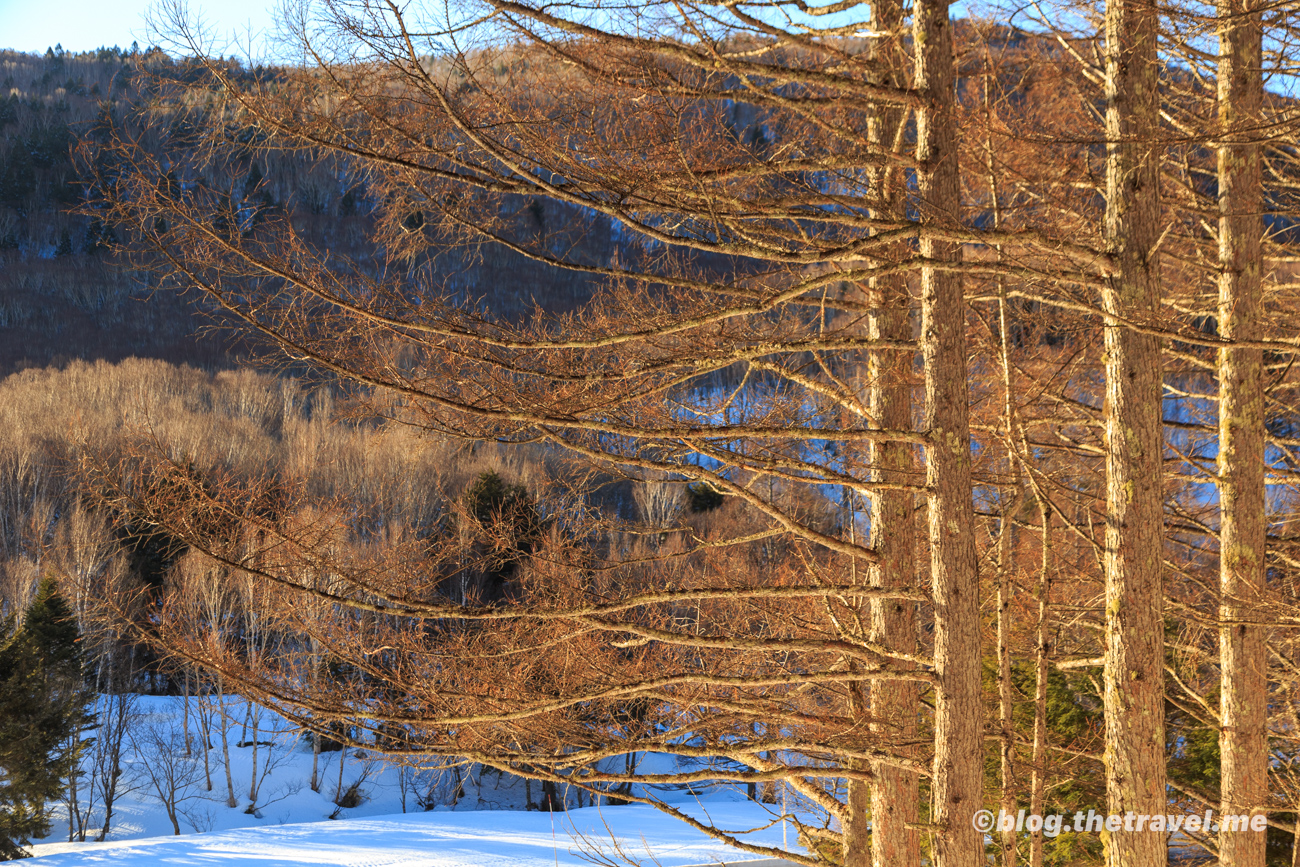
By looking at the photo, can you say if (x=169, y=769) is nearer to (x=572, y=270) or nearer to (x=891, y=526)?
(x=891, y=526)

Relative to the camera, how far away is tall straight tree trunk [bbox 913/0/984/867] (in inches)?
146

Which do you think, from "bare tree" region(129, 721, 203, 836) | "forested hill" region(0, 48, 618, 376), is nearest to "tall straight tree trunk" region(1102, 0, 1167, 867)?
"bare tree" region(129, 721, 203, 836)

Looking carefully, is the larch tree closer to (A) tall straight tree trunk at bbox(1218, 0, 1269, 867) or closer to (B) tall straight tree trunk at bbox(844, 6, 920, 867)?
(B) tall straight tree trunk at bbox(844, 6, 920, 867)

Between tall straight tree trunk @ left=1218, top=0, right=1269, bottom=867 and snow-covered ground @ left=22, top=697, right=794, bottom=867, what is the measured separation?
2.69 metres

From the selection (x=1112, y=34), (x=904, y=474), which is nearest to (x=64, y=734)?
(x=904, y=474)

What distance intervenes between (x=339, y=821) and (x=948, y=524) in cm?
1581

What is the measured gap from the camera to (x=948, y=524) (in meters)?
3.77

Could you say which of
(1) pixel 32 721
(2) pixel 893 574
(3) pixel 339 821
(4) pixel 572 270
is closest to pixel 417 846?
(3) pixel 339 821

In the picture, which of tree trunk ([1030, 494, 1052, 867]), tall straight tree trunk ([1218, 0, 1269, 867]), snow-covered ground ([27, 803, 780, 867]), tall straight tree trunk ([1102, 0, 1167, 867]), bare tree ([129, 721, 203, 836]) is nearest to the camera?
tall straight tree trunk ([1102, 0, 1167, 867])

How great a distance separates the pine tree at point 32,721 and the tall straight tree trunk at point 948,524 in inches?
749

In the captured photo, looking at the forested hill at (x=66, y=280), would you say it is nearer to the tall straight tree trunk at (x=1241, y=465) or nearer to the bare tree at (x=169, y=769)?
the bare tree at (x=169, y=769)

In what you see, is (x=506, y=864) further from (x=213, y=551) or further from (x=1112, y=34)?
(x=1112, y=34)

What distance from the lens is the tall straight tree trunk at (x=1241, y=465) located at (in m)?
5.19

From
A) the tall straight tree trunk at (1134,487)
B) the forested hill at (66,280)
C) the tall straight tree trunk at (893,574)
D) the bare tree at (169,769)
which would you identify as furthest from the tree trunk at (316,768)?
the tall straight tree trunk at (1134,487)
